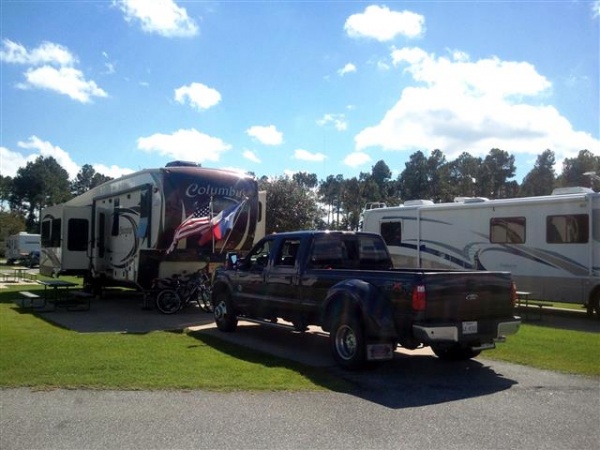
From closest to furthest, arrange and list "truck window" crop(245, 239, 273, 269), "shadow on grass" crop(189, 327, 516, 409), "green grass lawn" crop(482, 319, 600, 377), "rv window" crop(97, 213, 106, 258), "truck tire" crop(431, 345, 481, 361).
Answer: "shadow on grass" crop(189, 327, 516, 409) → "green grass lawn" crop(482, 319, 600, 377) → "truck tire" crop(431, 345, 481, 361) → "truck window" crop(245, 239, 273, 269) → "rv window" crop(97, 213, 106, 258)

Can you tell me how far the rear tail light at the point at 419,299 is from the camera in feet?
23.7

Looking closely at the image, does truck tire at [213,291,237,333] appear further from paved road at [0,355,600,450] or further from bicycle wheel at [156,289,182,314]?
paved road at [0,355,600,450]

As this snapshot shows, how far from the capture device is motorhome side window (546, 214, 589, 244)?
13.9m

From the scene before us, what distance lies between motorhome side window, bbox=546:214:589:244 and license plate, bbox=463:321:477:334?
7.74 m

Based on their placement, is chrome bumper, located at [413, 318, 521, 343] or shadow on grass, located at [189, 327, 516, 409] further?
chrome bumper, located at [413, 318, 521, 343]

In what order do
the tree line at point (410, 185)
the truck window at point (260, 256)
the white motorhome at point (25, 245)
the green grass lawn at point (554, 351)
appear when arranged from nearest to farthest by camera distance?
the green grass lawn at point (554, 351) → the truck window at point (260, 256) → the tree line at point (410, 185) → the white motorhome at point (25, 245)

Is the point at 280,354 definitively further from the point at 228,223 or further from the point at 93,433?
the point at 228,223

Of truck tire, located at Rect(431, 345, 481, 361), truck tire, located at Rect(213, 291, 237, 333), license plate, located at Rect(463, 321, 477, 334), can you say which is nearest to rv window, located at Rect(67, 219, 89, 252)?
truck tire, located at Rect(213, 291, 237, 333)

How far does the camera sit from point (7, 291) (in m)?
19.6

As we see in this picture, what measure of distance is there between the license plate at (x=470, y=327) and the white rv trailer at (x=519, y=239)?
7588 millimetres

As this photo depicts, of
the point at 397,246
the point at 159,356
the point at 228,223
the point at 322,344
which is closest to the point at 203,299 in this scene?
the point at 228,223

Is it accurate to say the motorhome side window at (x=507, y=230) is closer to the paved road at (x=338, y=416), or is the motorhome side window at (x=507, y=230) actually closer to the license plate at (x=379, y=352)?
the paved road at (x=338, y=416)

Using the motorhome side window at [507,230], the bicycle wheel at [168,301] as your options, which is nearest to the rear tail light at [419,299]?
the bicycle wheel at [168,301]

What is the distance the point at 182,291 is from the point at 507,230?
8.58 m
